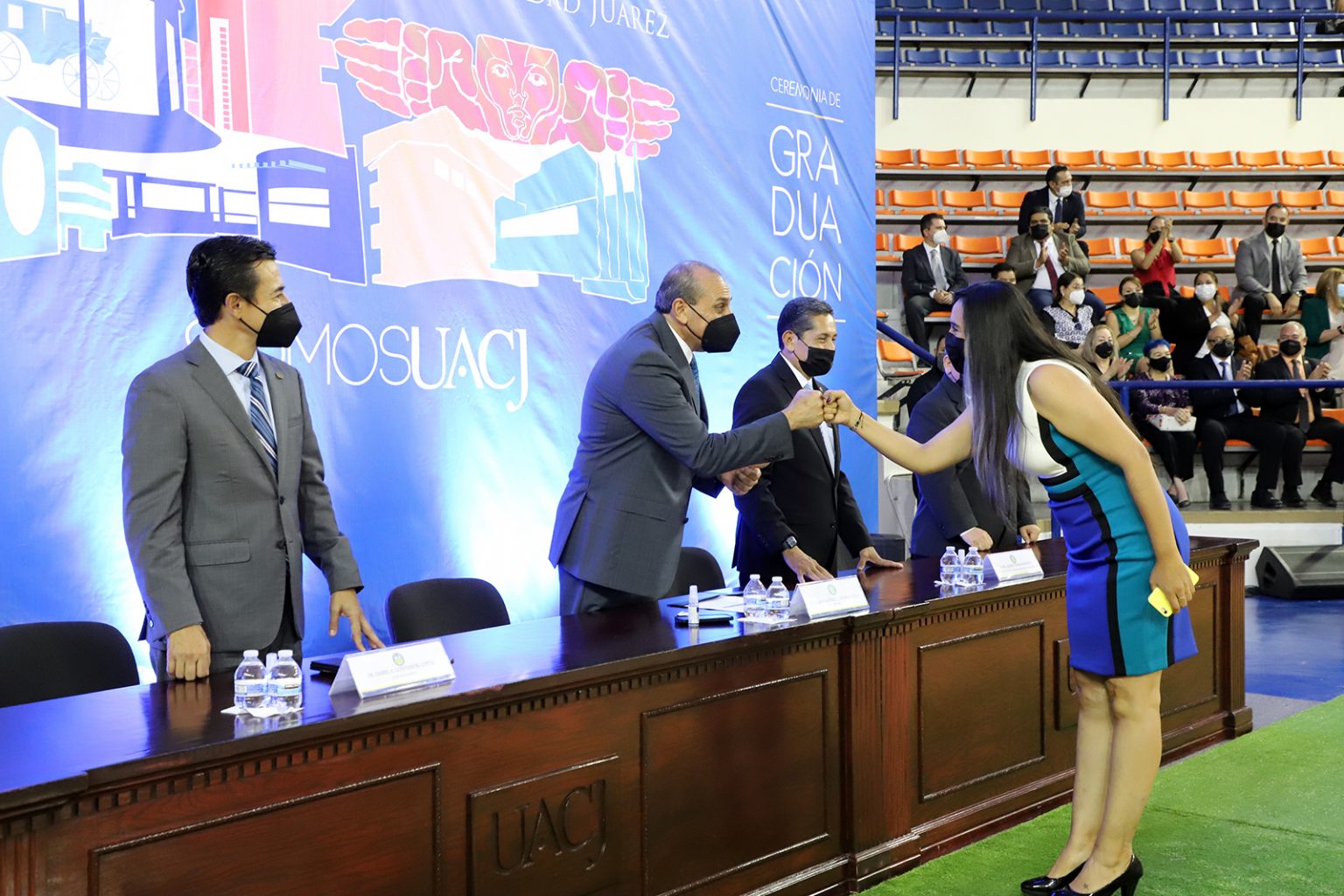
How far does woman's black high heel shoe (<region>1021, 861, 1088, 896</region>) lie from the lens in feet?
8.57

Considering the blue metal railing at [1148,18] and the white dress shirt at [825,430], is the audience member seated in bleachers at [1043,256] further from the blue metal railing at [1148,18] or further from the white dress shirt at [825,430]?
the white dress shirt at [825,430]

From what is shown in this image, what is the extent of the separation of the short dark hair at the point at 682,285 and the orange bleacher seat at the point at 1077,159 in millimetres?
9429

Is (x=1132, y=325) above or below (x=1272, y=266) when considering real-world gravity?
below

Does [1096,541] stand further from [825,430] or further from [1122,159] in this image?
[1122,159]

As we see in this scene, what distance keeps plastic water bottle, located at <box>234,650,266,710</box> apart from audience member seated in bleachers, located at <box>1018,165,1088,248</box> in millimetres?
8598

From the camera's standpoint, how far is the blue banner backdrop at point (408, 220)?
357 cm

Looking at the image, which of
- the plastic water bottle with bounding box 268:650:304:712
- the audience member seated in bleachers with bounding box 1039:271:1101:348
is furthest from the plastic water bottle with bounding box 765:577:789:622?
the audience member seated in bleachers with bounding box 1039:271:1101:348

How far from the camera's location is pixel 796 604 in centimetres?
282

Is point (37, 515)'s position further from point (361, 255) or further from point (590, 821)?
point (590, 821)

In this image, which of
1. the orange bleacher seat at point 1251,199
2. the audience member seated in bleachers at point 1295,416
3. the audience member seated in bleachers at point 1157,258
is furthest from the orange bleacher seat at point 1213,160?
the audience member seated in bleachers at point 1295,416

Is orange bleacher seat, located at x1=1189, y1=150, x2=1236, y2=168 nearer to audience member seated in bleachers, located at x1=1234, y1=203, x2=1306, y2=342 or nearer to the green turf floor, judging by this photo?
audience member seated in bleachers, located at x1=1234, y1=203, x2=1306, y2=342

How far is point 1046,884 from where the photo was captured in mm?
2674

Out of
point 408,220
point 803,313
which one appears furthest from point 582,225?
point 803,313

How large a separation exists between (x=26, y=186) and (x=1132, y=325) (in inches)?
290
